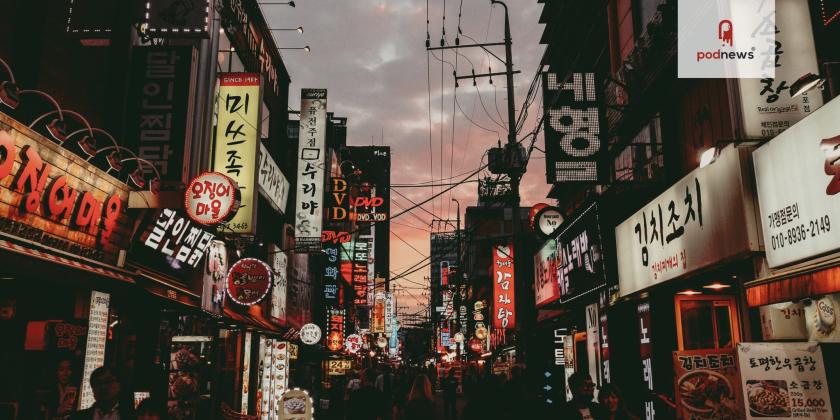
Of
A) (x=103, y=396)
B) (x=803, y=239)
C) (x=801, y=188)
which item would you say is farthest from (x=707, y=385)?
(x=103, y=396)

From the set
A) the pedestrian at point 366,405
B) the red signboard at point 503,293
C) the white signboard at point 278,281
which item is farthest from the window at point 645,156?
the red signboard at point 503,293

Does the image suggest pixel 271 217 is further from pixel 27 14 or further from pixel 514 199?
pixel 27 14

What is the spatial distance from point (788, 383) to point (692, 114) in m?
6.50

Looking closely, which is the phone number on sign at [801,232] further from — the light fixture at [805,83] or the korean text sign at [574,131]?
the korean text sign at [574,131]

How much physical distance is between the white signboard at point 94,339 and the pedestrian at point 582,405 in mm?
8031

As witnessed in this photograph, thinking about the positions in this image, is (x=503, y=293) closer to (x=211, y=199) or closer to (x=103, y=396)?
(x=211, y=199)

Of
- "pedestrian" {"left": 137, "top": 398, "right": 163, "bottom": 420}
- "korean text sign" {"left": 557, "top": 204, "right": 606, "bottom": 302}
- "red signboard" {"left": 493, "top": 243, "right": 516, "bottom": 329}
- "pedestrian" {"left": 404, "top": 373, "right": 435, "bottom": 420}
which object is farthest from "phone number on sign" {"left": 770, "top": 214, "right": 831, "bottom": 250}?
"red signboard" {"left": 493, "top": 243, "right": 516, "bottom": 329}

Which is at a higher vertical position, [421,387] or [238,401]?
[421,387]

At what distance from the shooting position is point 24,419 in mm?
9141

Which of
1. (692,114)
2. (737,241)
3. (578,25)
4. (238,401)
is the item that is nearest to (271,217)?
(238,401)

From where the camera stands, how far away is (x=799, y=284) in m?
6.21

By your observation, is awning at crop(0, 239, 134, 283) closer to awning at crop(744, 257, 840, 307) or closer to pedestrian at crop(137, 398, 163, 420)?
pedestrian at crop(137, 398, 163, 420)

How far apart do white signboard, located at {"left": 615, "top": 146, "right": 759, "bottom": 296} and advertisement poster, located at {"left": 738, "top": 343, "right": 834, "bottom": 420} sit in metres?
1.66

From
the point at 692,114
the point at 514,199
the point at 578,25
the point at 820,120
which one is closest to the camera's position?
the point at 820,120
